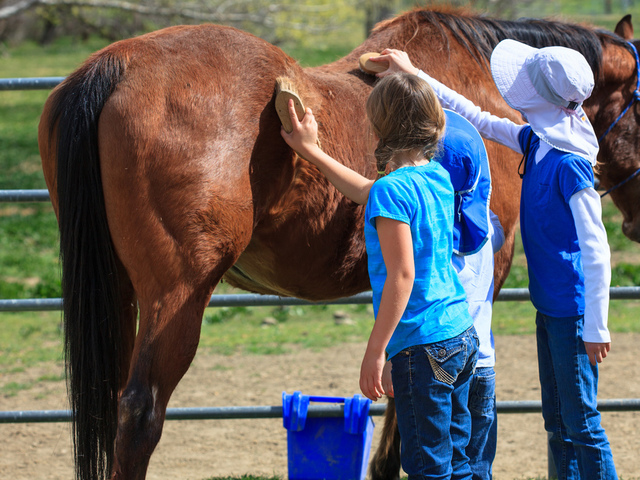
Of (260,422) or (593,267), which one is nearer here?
(593,267)

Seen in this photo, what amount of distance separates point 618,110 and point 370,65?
1.25 metres

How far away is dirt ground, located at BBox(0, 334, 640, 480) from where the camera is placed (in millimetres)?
3326

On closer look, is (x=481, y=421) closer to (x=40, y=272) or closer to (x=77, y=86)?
(x=77, y=86)

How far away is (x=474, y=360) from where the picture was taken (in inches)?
73.7

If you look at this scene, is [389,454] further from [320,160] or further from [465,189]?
[320,160]

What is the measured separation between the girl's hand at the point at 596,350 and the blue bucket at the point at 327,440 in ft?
3.35

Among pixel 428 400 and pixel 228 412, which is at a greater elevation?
pixel 428 400

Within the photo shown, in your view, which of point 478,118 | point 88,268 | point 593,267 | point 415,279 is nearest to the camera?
point 415,279

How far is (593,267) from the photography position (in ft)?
6.34

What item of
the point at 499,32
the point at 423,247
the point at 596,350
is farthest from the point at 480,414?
the point at 499,32

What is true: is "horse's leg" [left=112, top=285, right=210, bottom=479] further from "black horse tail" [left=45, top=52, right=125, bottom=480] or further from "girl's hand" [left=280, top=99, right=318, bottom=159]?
"girl's hand" [left=280, top=99, right=318, bottom=159]

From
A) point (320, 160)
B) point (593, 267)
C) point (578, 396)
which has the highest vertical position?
point (320, 160)

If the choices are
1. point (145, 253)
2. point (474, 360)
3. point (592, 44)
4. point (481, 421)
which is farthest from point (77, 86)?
point (592, 44)

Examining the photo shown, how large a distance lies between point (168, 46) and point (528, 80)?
3.88ft
